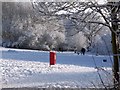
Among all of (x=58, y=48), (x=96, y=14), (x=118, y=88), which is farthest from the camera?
(x=58, y=48)

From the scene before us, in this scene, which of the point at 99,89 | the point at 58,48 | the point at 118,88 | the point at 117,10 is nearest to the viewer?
the point at 118,88

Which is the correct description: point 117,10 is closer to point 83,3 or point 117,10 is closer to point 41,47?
point 83,3

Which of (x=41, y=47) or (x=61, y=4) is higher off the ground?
(x=61, y=4)

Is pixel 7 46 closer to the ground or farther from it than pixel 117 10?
closer to the ground

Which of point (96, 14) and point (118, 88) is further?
point (96, 14)

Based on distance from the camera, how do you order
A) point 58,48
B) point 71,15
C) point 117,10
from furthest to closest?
point 58,48 < point 71,15 < point 117,10

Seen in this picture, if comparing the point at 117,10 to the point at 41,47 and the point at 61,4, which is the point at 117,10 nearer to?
the point at 61,4

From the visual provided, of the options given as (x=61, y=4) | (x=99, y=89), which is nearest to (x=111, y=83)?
(x=99, y=89)

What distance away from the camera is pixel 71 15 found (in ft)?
12.1

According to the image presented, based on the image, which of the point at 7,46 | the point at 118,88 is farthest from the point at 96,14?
the point at 7,46

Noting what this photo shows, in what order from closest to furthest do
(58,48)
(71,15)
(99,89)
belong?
(71,15) → (99,89) → (58,48)

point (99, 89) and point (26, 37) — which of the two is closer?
point (99, 89)

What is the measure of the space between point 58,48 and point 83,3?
152ft

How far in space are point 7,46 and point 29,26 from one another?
4.70 m
